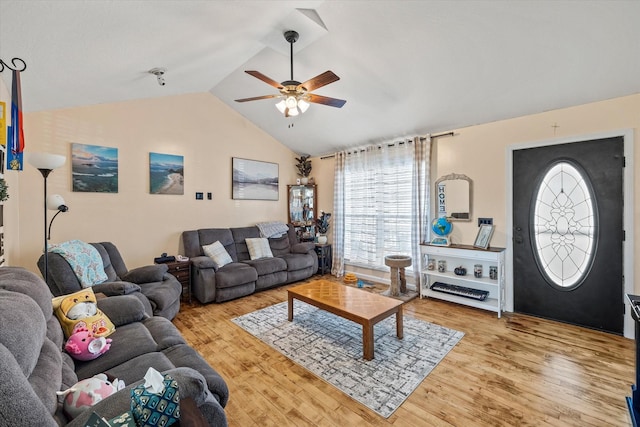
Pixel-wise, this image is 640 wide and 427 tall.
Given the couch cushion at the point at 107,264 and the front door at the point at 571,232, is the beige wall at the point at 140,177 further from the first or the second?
the front door at the point at 571,232

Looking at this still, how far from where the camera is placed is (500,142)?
11.7ft

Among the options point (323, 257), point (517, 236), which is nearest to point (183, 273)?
point (323, 257)

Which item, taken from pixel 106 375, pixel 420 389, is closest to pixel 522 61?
pixel 420 389

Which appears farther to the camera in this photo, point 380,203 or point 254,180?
point 254,180

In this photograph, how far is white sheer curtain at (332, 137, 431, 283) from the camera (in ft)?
14.0

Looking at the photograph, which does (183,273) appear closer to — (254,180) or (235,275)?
(235,275)

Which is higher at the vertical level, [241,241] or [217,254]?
[241,241]

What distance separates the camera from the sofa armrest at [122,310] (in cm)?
211

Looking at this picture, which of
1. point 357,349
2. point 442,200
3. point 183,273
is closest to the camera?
point 357,349

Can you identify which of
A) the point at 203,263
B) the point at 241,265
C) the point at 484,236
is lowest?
the point at 241,265

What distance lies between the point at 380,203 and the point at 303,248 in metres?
1.58

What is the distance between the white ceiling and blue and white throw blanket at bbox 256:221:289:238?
7.81 ft

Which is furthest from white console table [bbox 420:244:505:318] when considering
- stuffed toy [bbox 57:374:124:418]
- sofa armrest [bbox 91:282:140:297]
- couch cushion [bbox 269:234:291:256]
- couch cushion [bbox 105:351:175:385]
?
stuffed toy [bbox 57:374:124:418]

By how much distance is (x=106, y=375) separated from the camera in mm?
1504
